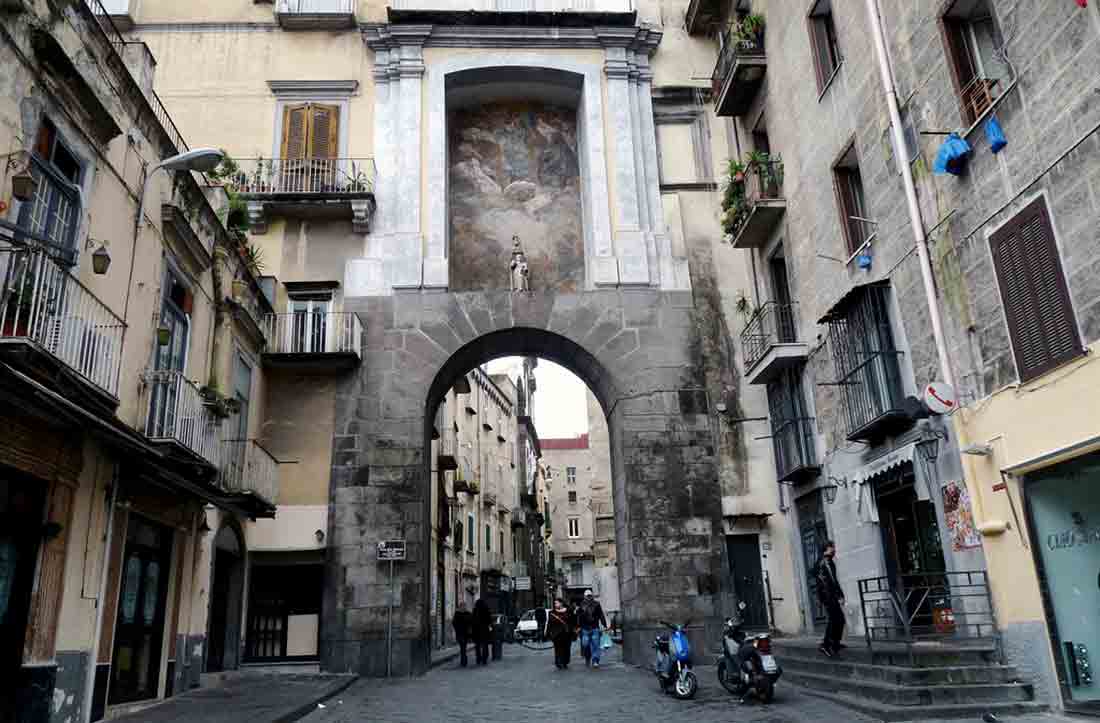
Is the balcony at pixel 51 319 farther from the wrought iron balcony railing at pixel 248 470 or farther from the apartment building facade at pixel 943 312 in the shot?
the apartment building facade at pixel 943 312

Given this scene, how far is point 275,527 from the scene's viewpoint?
16.6 m

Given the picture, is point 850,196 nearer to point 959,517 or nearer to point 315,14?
point 959,517

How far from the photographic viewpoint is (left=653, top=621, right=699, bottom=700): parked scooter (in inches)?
426

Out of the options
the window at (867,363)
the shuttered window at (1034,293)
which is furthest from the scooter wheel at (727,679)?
the shuttered window at (1034,293)

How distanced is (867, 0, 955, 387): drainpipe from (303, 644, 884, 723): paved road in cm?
464

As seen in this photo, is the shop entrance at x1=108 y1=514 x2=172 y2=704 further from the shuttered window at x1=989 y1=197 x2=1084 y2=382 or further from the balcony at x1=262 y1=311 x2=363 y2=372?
the shuttered window at x1=989 y1=197 x2=1084 y2=382

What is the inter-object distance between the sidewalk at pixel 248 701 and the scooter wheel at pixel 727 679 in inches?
215

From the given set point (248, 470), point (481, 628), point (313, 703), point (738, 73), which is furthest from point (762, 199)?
point (313, 703)

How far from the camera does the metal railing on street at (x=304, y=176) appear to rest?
18.7 metres

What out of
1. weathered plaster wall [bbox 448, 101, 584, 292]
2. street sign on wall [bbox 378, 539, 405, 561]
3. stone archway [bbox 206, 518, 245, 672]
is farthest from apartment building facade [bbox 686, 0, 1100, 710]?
stone archway [bbox 206, 518, 245, 672]

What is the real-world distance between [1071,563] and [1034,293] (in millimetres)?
2907

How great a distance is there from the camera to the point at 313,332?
58.1ft

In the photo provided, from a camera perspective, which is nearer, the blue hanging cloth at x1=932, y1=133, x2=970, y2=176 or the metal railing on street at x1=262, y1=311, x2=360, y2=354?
the blue hanging cloth at x1=932, y1=133, x2=970, y2=176

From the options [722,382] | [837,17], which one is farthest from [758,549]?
[837,17]
